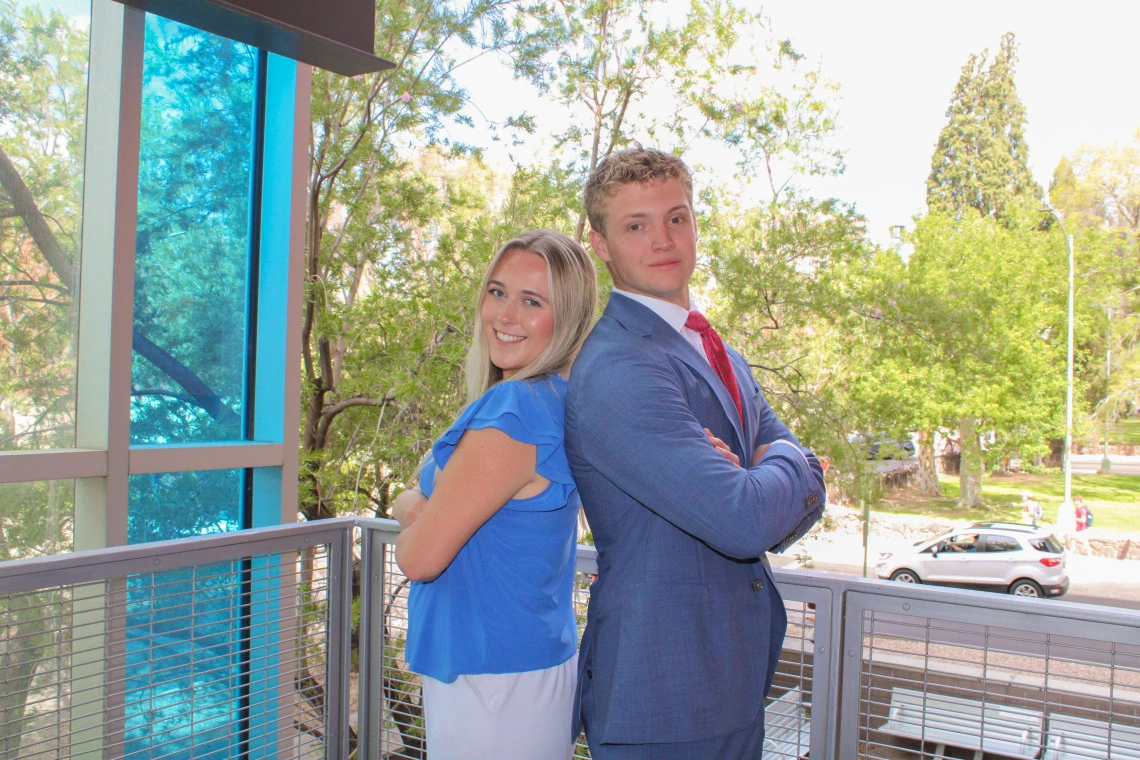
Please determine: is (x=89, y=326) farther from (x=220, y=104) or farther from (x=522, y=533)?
(x=522, y=533)

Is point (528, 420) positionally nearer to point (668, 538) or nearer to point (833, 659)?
point (668, 538)

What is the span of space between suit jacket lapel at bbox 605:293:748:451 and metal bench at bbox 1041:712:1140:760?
679 millimetres

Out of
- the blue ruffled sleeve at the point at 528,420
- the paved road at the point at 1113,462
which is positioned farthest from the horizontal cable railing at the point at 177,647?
the paved road at the point at 1113,462

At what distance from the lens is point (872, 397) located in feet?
32.9

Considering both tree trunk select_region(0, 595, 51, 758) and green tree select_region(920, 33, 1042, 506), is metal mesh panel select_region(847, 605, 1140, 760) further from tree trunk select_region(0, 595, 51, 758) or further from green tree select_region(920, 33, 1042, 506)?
green tree select_region(920, 33, 1042, 506)

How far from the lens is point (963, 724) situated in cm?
149

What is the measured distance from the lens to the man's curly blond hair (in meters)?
1.35

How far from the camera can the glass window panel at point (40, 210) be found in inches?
98.8

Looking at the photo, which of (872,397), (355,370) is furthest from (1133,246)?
(355,370)

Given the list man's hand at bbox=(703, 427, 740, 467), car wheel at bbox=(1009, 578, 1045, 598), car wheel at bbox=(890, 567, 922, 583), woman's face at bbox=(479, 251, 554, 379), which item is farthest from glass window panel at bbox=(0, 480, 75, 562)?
car wheel at bbox=(890, 567, 922, 583)

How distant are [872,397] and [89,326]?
894 cm

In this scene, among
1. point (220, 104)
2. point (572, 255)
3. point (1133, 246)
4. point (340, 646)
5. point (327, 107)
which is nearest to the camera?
point (572, 255)

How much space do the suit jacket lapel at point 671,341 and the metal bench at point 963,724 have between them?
64 centimetres

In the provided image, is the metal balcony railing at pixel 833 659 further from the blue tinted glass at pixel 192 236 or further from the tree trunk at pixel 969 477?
the tree trunk at pixel 969 477
